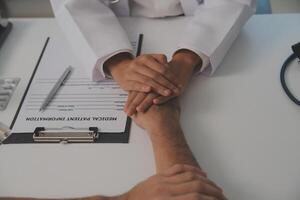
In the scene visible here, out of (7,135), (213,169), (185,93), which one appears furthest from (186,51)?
(7,135)

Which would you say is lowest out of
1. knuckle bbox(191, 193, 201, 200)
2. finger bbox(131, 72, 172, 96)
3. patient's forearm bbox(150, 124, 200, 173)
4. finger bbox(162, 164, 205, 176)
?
patient's forearm bbox(150, 124, 200, 173)

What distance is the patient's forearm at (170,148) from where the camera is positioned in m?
0.69

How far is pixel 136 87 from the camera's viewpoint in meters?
0.81

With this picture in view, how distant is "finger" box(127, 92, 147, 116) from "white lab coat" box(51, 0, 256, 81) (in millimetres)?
134

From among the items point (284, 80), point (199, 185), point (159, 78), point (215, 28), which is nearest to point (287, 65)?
point (284, 80)

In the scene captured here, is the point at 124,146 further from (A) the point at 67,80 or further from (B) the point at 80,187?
(A) the point at 67,80

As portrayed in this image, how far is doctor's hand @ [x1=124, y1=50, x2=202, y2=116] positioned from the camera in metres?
0.79

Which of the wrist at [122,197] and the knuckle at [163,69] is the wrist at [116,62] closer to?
the knuckle at [163,69]

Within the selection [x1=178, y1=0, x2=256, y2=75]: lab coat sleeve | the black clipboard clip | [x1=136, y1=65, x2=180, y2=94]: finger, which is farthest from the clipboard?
[x1=178, y1=0, x2=256, y2=75]: lab coat sleeve

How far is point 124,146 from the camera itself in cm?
74

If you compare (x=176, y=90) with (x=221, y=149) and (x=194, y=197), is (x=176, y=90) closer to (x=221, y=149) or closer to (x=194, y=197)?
(x=221, y=149)

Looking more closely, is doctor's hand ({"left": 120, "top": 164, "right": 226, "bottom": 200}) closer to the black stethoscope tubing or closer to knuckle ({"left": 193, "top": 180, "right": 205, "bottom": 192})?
knuckle ({"left": 193, "top": 180, "right": 205, "bottom": 192})

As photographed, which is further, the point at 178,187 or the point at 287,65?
the point at 287,65

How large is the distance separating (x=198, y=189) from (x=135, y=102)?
0.83 ft
